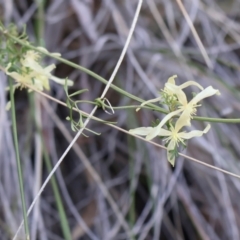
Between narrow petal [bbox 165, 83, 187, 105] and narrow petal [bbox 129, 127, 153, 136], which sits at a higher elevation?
narrow petal [bbox 165, 83, 187, 105]

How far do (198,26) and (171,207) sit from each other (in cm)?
33

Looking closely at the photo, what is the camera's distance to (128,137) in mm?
772

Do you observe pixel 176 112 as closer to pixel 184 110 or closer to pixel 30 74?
pixel 184 110

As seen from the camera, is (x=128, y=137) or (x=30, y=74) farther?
(x=128, y=137)

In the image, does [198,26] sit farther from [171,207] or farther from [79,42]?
[171,207]

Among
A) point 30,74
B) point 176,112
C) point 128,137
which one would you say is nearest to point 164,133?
point 176,112

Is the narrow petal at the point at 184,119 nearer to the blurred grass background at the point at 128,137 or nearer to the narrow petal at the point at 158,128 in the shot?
the narrow petal at the point at 158,128

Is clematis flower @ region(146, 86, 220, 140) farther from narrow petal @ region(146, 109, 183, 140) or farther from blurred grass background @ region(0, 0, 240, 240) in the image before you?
blurred grass background @ region(0, 0, 240, 240)

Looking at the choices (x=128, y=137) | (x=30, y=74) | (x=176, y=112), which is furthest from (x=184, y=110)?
(x=128, y=137)

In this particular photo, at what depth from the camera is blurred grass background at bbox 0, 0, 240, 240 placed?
0.73 metres

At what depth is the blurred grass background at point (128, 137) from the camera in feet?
2.39

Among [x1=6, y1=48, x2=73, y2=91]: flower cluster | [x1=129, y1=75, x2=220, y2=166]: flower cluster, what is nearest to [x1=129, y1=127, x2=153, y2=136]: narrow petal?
[x1=129, y1=75, x2=220, y2=166]: flower cluster

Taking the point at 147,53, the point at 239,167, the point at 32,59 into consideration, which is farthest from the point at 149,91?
the point at 32,59

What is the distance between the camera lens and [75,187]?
806mm
